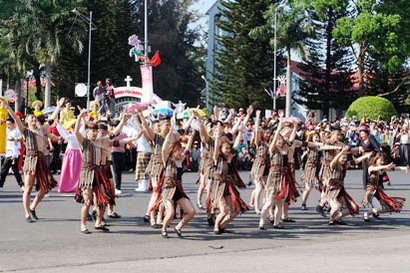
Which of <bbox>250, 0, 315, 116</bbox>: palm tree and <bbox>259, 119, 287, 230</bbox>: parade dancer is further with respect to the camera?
<bbox>250, 0, 315, 116</bbox>: palm tree

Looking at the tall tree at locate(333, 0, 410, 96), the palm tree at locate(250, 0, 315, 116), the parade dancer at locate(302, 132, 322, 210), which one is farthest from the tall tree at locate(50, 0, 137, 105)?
the parade dancer at locate(302, 132, 322, 210)

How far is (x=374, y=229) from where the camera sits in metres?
11.9

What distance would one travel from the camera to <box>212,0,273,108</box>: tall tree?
5362cm

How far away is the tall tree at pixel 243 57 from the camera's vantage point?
2111 inches

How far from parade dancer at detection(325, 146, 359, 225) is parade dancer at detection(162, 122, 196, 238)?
9.36ft

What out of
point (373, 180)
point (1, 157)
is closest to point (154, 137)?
point (373, 180)

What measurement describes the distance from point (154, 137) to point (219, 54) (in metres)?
44.1

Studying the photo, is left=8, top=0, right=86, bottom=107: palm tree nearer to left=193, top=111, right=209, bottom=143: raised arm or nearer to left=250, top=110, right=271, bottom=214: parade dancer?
left=250, top=110, right=271, bottom=214: parade dancer

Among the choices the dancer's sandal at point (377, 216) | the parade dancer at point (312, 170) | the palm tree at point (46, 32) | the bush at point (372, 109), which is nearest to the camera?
the dancer's sandal at point (377, 216)

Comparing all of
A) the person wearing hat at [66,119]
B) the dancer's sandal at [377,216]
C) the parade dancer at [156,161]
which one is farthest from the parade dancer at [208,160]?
the person wearing hat at [66,119]

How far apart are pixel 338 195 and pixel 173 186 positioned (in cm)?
316

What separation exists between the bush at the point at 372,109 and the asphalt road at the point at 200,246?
28.4 meters

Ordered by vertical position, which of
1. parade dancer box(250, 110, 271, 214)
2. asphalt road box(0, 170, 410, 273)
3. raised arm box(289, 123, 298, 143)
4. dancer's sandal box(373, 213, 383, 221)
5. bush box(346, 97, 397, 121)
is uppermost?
bush box(346, 97, 397, 121)

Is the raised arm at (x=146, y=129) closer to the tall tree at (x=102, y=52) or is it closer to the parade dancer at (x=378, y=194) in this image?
the parade dancer at (x=378, y=194)
